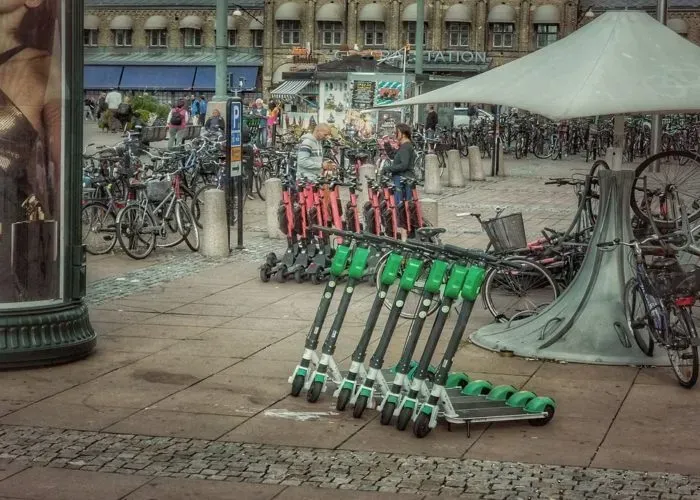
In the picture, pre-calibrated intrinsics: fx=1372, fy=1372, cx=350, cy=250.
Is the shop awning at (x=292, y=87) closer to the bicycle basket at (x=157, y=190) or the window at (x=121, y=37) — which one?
the bicycle basket at (x=157, y=190)

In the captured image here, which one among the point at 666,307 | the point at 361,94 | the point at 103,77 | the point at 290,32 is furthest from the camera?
the point at 103,77

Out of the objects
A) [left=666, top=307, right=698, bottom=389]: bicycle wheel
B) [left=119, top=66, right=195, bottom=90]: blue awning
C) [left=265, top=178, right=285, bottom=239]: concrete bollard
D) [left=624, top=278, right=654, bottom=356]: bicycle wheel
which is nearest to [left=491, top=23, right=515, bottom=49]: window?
[left=119, top=66, right=195, bottom=90]: blue awning

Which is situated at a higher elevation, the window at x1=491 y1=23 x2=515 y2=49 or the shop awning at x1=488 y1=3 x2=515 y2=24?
the shop awning at x1=488 y1=3 x2=515 y2=24

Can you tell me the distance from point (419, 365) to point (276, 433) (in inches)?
36.7

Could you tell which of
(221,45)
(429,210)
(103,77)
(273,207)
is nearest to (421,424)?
(429,210)

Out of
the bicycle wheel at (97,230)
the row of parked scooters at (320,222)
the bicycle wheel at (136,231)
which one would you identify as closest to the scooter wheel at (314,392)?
the row of parked scooters at (320,222)

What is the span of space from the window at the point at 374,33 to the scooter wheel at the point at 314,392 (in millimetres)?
68143

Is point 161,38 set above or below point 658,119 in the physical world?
above

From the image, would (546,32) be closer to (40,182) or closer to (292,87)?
(292,87)

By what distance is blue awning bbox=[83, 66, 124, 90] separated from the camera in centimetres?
8075

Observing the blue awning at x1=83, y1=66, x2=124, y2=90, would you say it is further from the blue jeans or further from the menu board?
the blue jeans

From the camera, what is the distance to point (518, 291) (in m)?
12.0

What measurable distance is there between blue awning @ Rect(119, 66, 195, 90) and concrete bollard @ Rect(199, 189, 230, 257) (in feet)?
206

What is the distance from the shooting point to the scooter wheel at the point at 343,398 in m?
8.54
